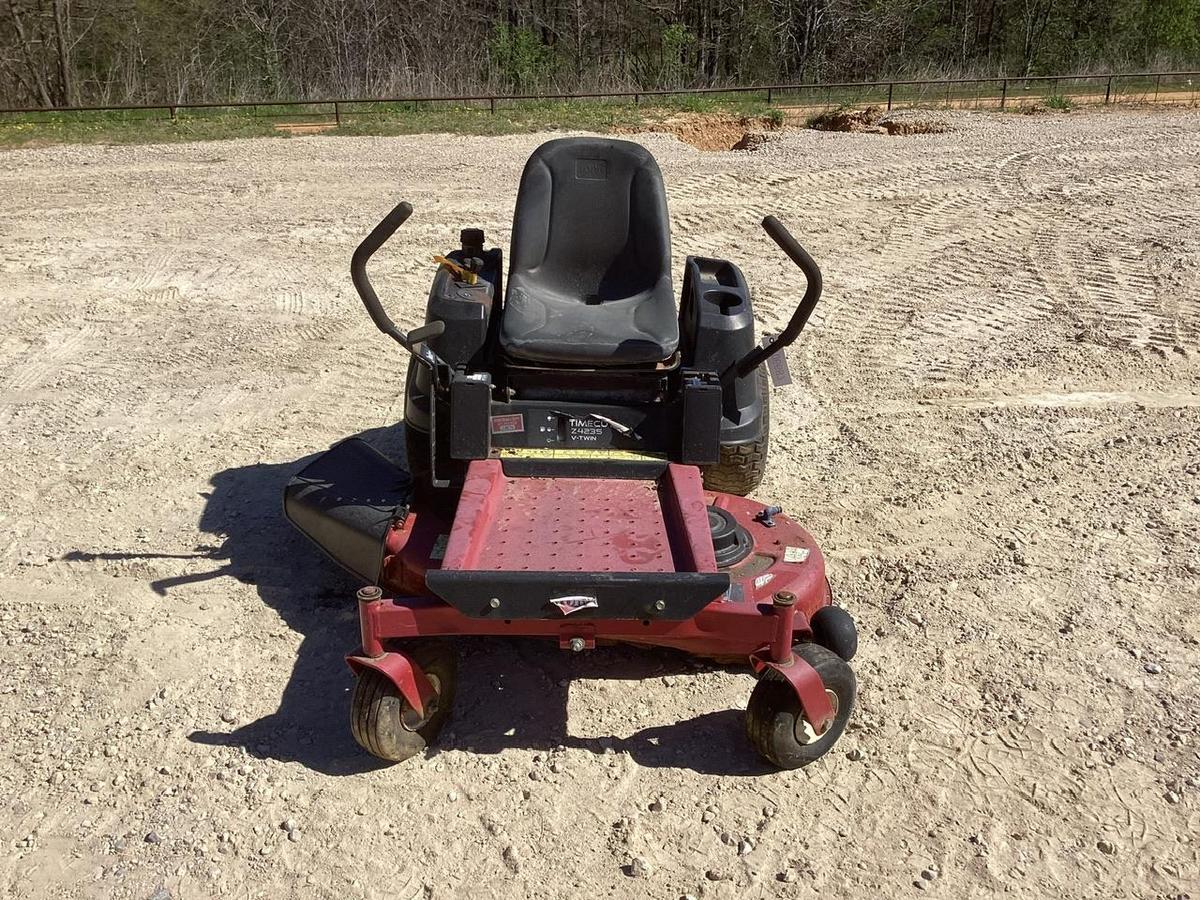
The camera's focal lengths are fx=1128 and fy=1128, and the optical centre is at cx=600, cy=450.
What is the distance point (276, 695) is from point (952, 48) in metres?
23.9

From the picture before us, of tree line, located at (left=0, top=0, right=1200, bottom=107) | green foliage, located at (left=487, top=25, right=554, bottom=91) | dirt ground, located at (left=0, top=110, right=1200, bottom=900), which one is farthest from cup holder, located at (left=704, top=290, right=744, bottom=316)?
green foliage, located at (left=487, top=25, right=554, bottom=91)

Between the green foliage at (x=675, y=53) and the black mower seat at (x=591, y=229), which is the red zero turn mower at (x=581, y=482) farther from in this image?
the green foliage at (x=675, y=53)

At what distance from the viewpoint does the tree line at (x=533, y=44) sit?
17.7 m

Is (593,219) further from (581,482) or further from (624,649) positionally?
(624,649)

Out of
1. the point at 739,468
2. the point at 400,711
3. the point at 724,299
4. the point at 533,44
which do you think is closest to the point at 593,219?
the point at 724,299

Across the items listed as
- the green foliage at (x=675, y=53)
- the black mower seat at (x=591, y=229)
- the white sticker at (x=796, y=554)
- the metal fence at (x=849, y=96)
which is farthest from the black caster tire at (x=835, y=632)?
the green foliage at (x=675, y=53)

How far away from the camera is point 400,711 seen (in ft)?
10.3

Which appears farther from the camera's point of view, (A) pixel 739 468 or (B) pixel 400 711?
(A) pixel 739 468

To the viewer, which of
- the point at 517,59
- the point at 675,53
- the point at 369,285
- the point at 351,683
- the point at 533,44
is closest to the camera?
the point at 351,683

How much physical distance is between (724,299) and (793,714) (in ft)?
5.88

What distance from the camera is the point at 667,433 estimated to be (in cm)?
399

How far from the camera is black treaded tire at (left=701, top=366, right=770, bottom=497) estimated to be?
13.8 ft

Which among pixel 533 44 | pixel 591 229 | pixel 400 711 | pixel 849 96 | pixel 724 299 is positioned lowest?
pixel 400 711

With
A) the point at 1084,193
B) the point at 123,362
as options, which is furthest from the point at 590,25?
the point at 123,362
